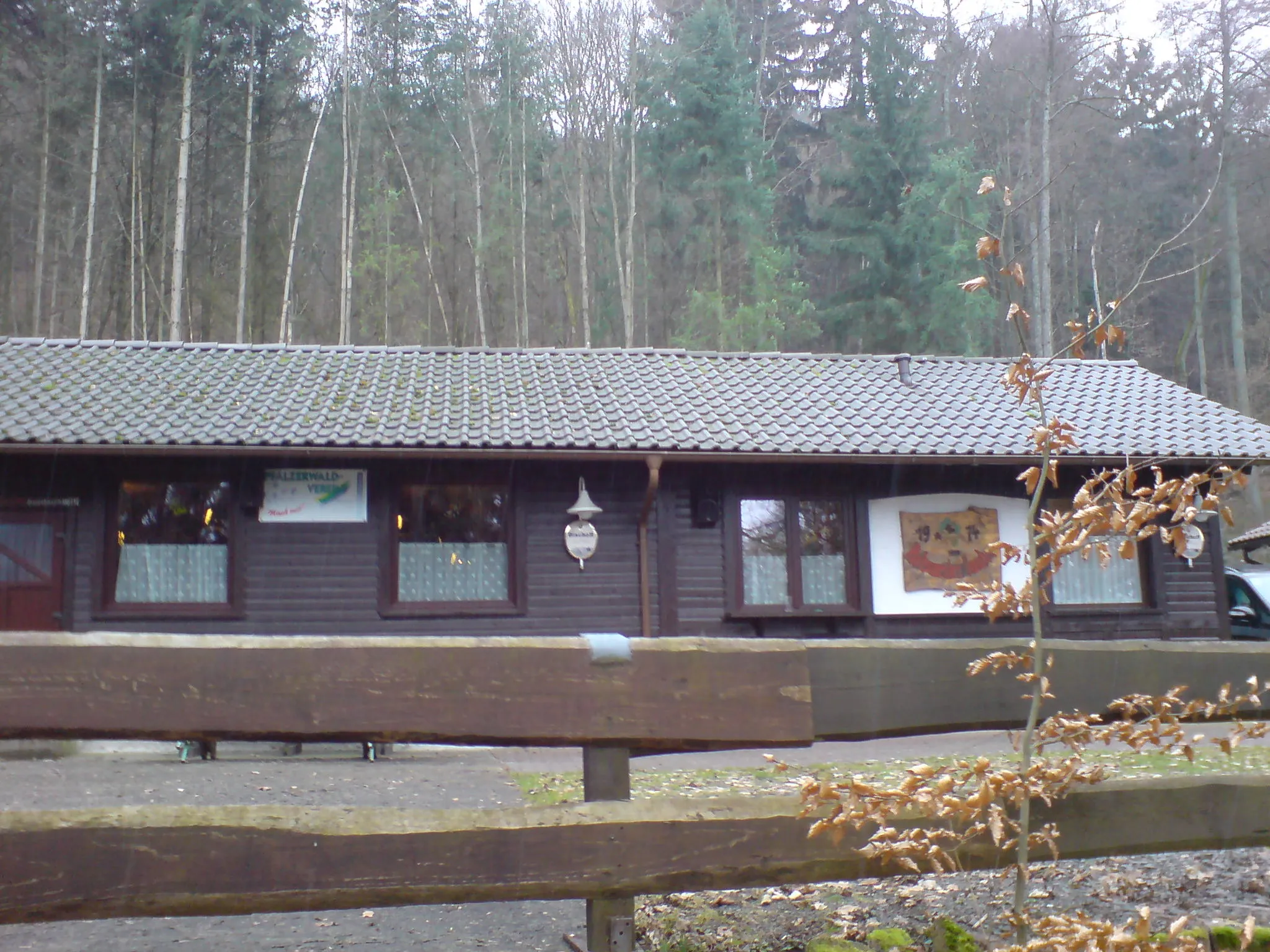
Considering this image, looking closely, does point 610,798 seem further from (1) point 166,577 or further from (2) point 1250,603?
(2) point 1250,603

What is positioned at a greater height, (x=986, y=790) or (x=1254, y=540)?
(x=1254, y=540)

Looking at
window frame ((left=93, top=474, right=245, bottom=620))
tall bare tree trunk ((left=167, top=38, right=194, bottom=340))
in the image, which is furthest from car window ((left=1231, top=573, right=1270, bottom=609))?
tall bare tree trunk ((left=167, top=38, right=194, bottom=340))

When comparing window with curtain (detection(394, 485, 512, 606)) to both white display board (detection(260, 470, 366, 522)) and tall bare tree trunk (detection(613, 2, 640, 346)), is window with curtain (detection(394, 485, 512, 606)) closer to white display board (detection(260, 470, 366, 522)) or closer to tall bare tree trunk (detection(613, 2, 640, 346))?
white display board (detection(260, 470, 366, 522))

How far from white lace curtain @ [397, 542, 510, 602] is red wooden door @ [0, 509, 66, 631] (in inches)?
139

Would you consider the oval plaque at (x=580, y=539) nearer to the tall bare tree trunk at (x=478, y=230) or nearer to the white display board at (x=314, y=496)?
the white display board at (x=314, y=496)

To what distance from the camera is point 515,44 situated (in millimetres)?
28734

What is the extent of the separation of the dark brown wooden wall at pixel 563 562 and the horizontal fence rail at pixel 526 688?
362 inches

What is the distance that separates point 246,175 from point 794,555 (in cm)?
1771

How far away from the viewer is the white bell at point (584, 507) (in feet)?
39.0

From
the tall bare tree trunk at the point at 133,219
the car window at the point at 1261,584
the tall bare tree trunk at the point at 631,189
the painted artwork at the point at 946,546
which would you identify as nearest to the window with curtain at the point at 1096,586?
the painted artwork at the point at 946,546

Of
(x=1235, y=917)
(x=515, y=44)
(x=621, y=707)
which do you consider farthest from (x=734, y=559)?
(x=515, y=44)

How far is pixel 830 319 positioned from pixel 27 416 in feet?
75.6

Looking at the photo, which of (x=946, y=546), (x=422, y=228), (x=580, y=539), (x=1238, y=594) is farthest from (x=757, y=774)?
(x=422, y=228)

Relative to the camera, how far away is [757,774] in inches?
353
